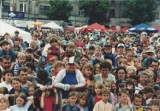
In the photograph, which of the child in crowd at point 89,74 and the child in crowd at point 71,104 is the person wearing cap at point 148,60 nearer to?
the child in crowd at point 89,74

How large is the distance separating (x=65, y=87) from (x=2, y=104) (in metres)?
1.46

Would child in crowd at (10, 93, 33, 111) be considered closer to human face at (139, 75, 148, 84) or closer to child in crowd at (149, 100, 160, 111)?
child in crowd at (149, 100, 160, 111)

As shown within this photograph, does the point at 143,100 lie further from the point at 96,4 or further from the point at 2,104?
the point at 96,4

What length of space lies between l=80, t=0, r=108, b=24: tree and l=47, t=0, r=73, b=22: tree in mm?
3123

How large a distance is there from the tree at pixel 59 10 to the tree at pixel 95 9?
3123 millimetres

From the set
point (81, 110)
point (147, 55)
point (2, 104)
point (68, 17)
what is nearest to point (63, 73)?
point (81, 110)

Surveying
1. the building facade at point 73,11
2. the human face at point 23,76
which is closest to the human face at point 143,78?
the human face at point 23,76

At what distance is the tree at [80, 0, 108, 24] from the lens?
265 ft

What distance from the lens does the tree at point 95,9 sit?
8075 cm

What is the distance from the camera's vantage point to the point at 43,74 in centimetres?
1016

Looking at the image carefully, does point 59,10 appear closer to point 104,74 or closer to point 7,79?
point 104,74

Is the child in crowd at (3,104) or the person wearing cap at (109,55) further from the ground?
the person wearing cap at (109,55)

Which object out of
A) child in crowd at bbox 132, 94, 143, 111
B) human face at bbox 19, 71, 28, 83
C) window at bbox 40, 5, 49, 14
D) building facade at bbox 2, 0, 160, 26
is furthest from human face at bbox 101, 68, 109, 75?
window at bbox 40, 5, 49, 14

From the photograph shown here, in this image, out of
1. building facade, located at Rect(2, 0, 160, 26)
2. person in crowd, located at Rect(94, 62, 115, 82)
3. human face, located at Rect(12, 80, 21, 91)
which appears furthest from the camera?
building facade, located at Rect(2, 0, 160, 26)
